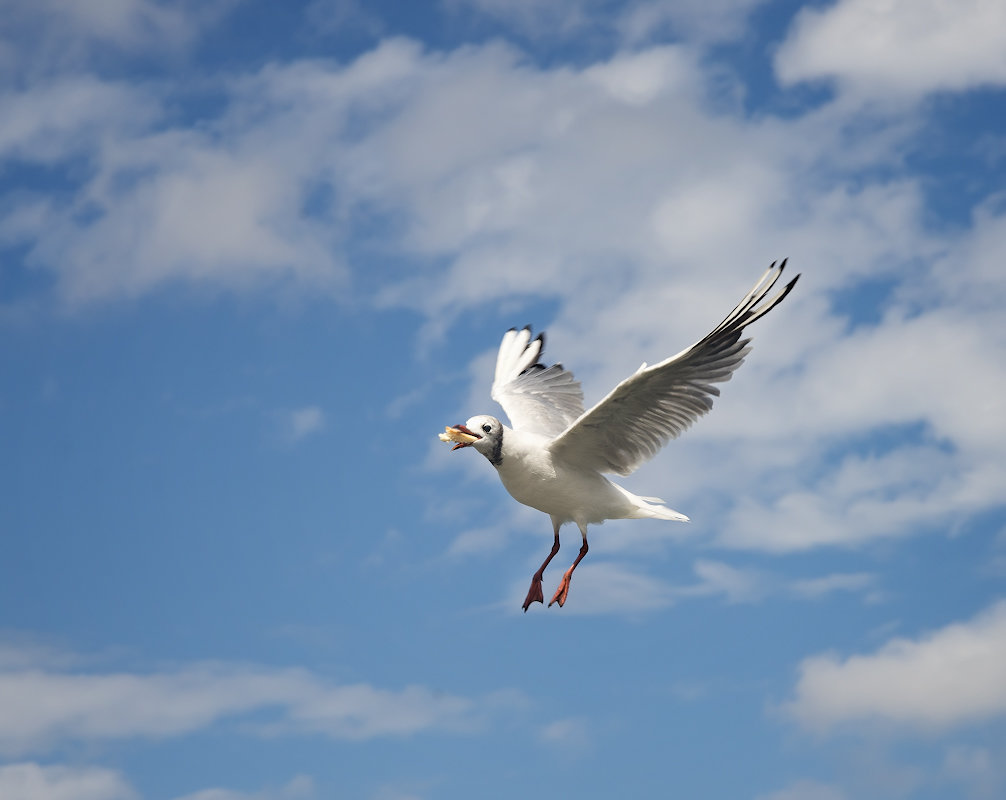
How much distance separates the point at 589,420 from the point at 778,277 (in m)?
2.83

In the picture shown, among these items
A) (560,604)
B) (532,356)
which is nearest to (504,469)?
(560,604)

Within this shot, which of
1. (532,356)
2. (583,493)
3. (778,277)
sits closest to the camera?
(778,277)

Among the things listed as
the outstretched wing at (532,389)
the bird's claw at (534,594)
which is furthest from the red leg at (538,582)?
the outstretched wing at (532,389)

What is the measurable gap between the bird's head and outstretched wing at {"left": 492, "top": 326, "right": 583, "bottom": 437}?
3.71m

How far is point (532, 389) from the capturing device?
1992 cm

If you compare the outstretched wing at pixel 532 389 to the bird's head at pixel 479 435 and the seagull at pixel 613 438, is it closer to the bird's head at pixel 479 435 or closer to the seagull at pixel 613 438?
the seagull at pixel 613 438

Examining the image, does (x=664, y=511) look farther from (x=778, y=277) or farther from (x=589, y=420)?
(x=778, y=277)

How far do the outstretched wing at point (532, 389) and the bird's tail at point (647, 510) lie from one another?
258 cm

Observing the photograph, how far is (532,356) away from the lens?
68.2ft

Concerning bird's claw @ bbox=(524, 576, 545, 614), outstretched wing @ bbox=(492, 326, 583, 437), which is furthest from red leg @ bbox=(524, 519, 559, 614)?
outstretched wing @ bbox=(492, 326, 583, 437)

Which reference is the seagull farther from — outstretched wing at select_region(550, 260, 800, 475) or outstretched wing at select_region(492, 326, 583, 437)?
outstretched wing at select_region(492, 326, 583, 437)

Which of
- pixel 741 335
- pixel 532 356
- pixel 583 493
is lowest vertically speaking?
pixel 583 493

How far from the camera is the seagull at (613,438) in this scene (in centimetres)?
1401

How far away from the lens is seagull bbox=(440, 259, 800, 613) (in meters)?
14.0
